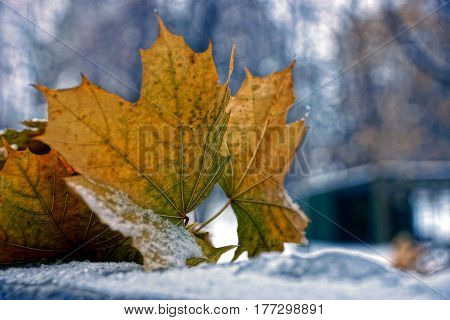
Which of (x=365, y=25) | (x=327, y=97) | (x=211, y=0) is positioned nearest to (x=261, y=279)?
(x=211, y=0)

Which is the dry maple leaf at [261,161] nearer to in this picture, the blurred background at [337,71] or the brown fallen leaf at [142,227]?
the brown fallen leaf at [142,227]

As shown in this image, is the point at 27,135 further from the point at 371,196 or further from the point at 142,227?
the point at 371,196

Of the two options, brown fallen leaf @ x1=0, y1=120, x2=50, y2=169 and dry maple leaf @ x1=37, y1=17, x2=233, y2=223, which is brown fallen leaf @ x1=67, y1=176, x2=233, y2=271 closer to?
dry maple leaf @ x1=37, y1=17, x2=233, y2=223

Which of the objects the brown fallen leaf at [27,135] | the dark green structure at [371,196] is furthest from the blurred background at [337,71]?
the brown fallen leaf at [27,135]
